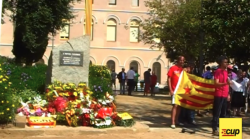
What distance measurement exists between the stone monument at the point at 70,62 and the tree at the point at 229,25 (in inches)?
172

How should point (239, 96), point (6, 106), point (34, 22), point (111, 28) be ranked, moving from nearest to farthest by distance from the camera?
point (6, 106)
point (239, 96)
point (34, 22)
point (111, 28)

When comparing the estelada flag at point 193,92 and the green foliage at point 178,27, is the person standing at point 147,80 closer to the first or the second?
the green foliage at point 178,27

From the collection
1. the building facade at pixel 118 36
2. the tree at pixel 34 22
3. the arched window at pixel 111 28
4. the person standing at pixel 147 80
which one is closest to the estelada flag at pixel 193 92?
the tree at pixel 34 22

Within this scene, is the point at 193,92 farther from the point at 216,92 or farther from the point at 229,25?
the point at 229,25

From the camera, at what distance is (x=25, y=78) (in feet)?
47.1

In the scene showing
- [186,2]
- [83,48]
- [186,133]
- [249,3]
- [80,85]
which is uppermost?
[186,2]

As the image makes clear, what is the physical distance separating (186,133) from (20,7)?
11.9 m

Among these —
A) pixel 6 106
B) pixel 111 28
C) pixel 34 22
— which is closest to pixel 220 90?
pixel 6 106

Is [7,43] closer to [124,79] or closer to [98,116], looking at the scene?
[124,79]

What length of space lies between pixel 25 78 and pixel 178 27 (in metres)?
14.9

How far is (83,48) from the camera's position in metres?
13.1

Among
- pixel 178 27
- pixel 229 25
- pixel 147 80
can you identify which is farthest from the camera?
pixel 147 80

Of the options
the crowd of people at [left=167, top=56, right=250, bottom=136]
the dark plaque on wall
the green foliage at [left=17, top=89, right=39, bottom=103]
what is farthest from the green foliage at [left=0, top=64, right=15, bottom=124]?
the crowd of people at [left=167, top=56, right=250, bottom=136]

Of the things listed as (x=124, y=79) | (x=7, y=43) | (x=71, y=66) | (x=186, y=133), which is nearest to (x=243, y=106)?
(x=186, y=133)
